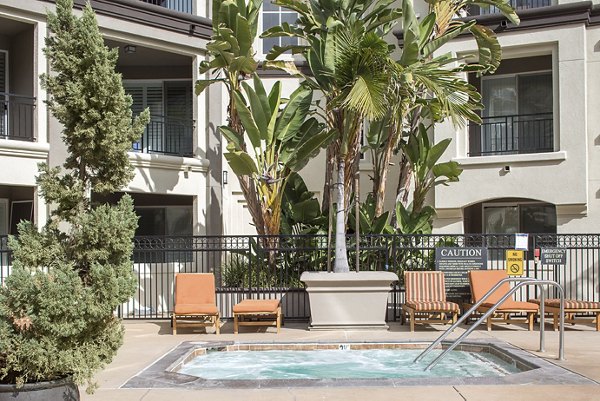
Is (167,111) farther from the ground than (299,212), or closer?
farther from the ground

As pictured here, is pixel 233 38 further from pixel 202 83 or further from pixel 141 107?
pixel 141 107

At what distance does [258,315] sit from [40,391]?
25.5ft

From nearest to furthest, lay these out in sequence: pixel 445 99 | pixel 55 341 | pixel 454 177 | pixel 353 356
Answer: pixel 55 341 < pixel 353 356 < pixel 445 99 < pixel 454 177

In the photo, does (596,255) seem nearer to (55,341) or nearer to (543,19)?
(543,19)

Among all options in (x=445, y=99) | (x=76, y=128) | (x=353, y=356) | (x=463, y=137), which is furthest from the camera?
(x=463, y=137)

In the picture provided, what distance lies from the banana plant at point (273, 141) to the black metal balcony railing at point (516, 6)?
5820 mm

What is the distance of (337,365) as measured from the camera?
10.8 metres

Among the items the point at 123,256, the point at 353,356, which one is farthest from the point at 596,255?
the point at 123,256

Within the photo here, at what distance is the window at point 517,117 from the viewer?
18.9 meters

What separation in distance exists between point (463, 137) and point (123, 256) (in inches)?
506

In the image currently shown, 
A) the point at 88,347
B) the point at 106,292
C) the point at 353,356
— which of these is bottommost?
the point at 353,356

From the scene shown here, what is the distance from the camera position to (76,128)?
7383 millimetres

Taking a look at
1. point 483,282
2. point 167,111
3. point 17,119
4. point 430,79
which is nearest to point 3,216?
point 17,119

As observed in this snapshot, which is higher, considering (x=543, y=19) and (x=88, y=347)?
(x=543, y=19)
